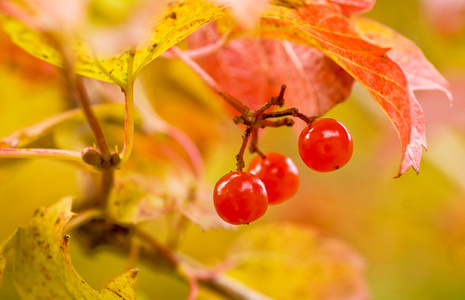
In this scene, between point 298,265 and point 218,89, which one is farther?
point 298,265

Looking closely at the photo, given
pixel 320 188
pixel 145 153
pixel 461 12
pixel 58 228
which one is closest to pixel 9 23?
pixel 58 228

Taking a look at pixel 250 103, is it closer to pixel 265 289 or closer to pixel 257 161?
pixel 257 161

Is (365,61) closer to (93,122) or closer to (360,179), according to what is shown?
(93,122)

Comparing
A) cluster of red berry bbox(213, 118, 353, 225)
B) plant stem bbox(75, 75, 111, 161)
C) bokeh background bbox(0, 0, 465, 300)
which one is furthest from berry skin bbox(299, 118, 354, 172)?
bokeh background bbox(0, 0, 465, 300)

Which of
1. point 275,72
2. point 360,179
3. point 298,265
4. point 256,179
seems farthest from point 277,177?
point 360,179

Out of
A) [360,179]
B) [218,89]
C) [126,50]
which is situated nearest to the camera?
[126,50]

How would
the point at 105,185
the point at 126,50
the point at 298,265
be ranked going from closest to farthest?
the point at 126,50 → the point at 105,185 → the point at 298,265
